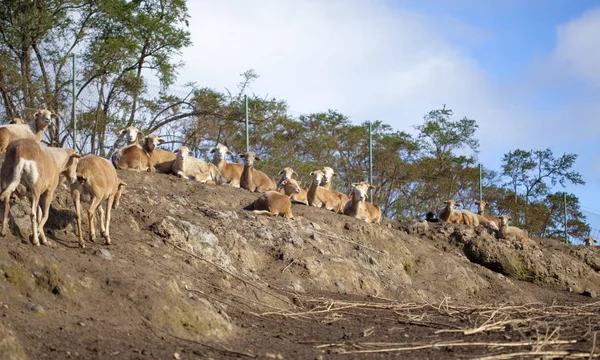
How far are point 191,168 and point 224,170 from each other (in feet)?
3.95

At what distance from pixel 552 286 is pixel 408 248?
4517mm

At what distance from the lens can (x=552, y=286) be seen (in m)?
19.2

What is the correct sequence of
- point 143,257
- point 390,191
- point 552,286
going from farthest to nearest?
point 390,191, point 552,286, point 143,257

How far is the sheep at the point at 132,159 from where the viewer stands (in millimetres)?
17266

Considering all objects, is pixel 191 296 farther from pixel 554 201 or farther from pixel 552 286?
pixel 554 201

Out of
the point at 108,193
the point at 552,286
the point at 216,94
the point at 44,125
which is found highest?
the point at 216,94

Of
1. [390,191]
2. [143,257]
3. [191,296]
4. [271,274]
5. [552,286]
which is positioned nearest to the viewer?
[191,296]

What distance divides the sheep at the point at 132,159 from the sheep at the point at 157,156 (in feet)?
0.64

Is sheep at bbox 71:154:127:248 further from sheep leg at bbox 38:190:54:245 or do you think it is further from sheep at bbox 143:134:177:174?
sheep at bbox 143:134:177:174

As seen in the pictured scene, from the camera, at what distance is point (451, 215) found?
2309cm

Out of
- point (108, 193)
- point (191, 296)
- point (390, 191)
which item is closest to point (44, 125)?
point (108, 193)

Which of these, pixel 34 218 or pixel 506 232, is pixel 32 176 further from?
pixel 506 232

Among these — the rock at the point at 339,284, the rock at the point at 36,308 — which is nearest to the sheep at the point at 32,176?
the rock at the point at 36,308

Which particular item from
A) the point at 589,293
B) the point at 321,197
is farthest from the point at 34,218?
the point at 589,293
